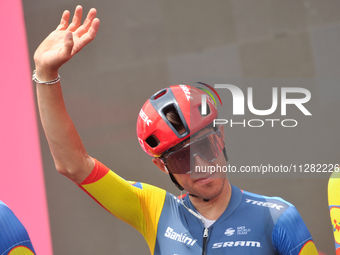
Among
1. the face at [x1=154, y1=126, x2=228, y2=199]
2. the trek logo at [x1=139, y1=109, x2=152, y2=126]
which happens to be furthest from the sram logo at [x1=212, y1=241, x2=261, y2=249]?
the trek logo at [x1=139, y1=109, x2=152, y2=126]

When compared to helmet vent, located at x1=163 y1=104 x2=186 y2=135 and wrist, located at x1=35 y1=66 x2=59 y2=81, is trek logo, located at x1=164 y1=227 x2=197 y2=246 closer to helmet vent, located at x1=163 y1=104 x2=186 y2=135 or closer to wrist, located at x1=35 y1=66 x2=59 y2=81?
helmet vent, located at x1=163 y1=104 x2=186 y2=135

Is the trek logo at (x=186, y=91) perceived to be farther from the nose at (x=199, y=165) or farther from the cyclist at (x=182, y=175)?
the nose at (x=199, y=165)

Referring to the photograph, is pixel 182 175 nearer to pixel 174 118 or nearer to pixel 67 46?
pixel 174 118

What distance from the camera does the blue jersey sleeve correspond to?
1307mm

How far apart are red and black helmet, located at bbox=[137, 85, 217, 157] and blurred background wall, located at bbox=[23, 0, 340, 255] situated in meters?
0.66

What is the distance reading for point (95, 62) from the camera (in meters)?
2.53

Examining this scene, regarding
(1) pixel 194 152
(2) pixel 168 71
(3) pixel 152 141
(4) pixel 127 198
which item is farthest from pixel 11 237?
(2) pixel 168 71

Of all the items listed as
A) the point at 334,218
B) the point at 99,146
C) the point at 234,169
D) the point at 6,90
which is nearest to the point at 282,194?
the point at 234,169

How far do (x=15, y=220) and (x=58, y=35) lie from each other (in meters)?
0.77

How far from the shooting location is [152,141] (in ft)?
4.88

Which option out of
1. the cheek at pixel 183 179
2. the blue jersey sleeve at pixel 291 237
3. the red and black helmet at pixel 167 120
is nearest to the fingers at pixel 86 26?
the red and black helmet at pixel 167 120

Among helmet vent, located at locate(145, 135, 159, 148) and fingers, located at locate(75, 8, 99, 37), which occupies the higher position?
fingers, located at locate(75, 8, 99, 37)

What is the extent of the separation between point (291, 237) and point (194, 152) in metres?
0.52

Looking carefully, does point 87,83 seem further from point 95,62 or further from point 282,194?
point 282,194
